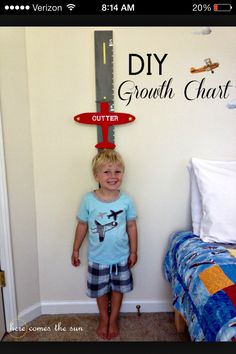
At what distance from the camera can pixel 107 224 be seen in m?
1.01

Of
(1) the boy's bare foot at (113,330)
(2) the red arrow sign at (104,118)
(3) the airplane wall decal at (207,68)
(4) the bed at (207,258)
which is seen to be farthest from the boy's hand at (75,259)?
(3) the airplane wall decal at (207,68)

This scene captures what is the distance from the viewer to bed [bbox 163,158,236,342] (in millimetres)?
688

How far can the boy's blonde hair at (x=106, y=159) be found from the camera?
0.98 metres

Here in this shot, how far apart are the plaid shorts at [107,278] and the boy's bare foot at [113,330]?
12 centimetres

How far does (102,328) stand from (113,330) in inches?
1.6

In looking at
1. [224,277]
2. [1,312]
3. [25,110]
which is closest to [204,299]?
[224,277]

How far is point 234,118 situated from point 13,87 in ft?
2.70
